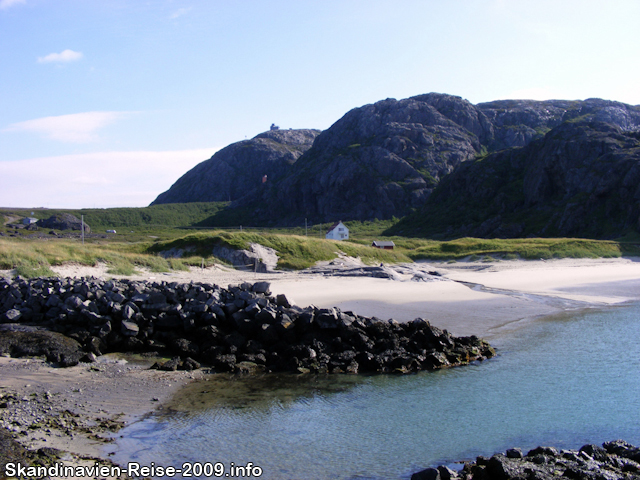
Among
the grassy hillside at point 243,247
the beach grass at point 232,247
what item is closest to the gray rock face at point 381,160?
the grassy hillside at point 243,247

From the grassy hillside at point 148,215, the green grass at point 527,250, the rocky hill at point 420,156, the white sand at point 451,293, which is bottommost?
the white sand at point 451,293

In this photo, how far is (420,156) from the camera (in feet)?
470

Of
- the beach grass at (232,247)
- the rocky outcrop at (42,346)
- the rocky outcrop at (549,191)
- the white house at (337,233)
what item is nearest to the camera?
the rocky outcrop at (42,346)

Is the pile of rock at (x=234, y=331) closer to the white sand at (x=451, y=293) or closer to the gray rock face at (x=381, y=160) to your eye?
the white sand at (x=451, y=293)

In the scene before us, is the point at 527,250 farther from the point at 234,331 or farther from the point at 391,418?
the point at 391,418

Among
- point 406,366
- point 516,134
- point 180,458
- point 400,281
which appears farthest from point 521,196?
point 180,458

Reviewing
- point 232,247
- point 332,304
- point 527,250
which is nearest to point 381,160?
point 527,250

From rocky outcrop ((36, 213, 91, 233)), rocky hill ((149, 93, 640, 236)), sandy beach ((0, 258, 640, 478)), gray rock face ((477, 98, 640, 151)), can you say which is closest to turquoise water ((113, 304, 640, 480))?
sandy beach ((0, 258, 640, 478))

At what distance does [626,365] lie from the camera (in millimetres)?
13234

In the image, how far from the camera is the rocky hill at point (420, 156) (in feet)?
349

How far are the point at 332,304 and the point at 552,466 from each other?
46.1 ft

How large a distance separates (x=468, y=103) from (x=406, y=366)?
165212 millimetres

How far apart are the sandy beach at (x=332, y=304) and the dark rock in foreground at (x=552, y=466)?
221 inches

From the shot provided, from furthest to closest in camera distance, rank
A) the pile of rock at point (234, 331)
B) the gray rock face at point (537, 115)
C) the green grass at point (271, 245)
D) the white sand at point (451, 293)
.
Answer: the gray rock face at point (537, 115) < the green grass at point (271, 245) < the white sand at point (451, 293) < the pile of rock at point (234, 331)
